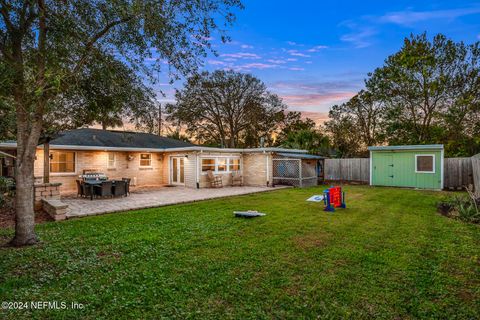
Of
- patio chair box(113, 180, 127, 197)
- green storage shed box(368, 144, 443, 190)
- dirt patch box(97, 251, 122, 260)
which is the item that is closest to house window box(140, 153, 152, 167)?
patio chair box(113, 180, 127, 197)

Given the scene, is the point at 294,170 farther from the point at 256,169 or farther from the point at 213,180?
the point at 213,180

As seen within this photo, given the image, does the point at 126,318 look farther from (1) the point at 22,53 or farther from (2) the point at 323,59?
(2) the point at 323,59

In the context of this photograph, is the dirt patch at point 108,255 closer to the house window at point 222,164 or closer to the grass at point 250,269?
the grass at point 250,269

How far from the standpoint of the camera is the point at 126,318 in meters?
2.69

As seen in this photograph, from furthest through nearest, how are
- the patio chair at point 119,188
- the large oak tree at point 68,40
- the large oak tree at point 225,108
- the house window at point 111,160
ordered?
the large oak tree at point 225,108
the house window at point 111,160
the patio chair at point 119,188
the large oak tree at point 68,40

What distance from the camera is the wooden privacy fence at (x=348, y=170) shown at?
18484 millimetres

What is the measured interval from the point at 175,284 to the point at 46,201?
277 inches

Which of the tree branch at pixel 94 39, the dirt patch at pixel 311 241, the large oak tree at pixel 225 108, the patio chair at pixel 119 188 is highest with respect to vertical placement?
the large oak tree at pixel 225 108

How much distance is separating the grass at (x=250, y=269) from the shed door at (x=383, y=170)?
378 inches

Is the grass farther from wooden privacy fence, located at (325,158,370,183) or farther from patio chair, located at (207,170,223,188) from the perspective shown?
wooden privacy fence, located at (325,158,370,183)

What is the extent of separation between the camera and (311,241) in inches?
206

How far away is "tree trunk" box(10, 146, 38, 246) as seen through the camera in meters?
4.90

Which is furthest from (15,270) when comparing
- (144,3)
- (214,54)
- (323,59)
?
Answer: (323,59)

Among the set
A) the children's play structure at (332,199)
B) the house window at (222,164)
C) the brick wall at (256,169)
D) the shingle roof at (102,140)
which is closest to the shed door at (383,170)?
the brick wall at (256,169)
